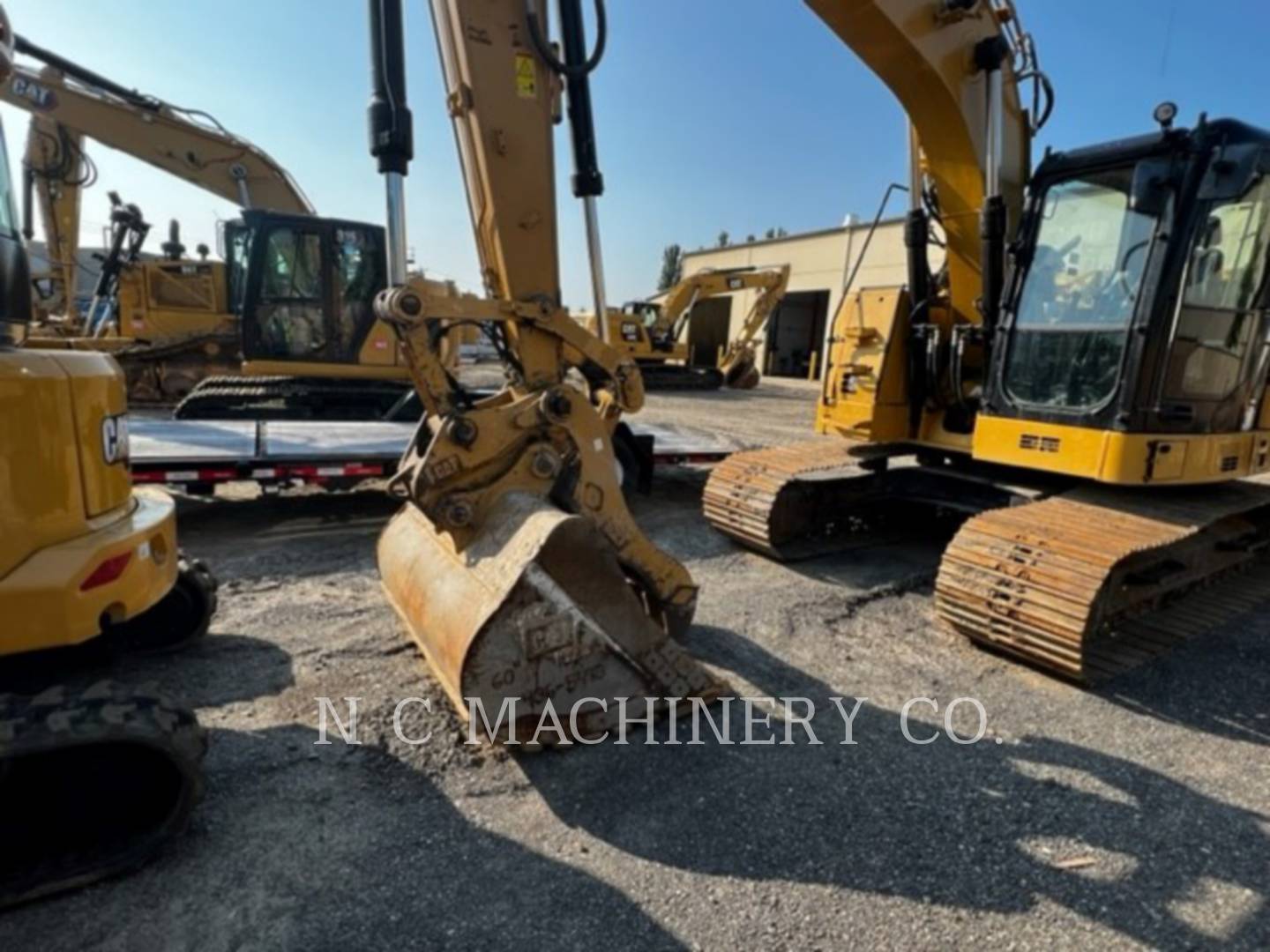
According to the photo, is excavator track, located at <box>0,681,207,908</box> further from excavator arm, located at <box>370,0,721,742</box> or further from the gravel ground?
excavator arm, located at <box>370,0,721,742</box>

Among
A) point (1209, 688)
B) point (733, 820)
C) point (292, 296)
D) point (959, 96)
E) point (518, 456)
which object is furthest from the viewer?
point (292, 296)

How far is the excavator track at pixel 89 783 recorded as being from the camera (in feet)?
6.93

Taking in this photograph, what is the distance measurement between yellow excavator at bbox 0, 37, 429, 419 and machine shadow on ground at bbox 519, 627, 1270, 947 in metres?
6.66

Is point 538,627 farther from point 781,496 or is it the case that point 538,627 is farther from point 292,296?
point 292,296

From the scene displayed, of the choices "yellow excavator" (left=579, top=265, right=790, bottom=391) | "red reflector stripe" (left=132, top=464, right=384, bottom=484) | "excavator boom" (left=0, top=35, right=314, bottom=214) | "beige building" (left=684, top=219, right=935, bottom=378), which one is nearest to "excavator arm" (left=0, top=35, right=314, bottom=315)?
"excavator boom" (left=0, top=35, right=314, bottom=214)

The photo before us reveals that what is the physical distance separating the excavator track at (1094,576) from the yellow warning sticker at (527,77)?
3.28m

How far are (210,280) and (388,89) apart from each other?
1131 centimetres

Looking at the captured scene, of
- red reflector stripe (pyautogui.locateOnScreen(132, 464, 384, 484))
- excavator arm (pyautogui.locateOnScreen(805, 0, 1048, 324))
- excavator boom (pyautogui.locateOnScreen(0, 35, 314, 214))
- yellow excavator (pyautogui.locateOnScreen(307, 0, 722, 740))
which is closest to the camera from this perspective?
yellow excavator (pyautogui.locateOnScreen(307, 0, 722, 740))

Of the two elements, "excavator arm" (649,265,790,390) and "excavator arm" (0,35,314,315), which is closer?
Result: "excavator arm" (0,35,314,315)

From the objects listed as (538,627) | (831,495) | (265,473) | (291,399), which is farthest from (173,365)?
(538,627)

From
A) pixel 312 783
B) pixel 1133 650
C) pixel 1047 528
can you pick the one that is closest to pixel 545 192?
pixel 312 783

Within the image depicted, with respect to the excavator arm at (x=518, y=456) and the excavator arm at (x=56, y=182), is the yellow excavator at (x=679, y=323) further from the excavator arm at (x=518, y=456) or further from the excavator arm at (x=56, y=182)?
the excavator arm at (x=518, y=456)

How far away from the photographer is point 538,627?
2.71m

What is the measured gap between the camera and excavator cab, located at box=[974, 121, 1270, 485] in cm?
404
